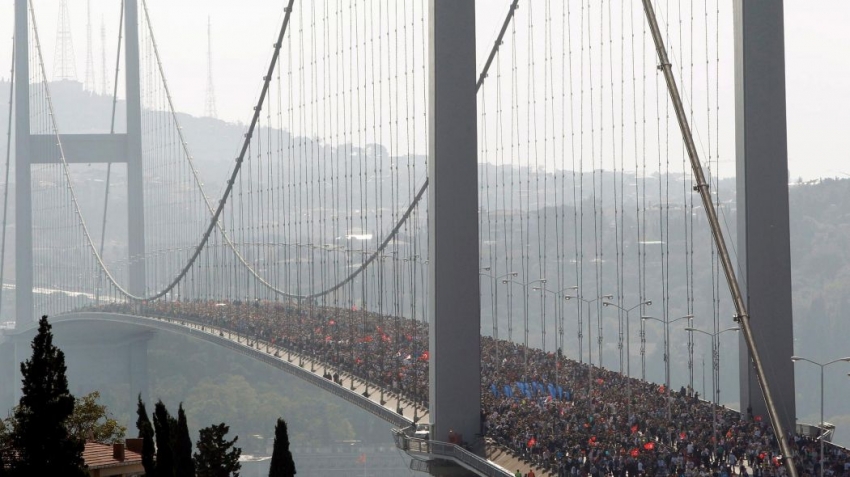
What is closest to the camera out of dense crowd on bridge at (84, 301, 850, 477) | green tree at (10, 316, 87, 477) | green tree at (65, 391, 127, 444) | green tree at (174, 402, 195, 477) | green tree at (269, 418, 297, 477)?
green tree at (10, 316, 87, 477)

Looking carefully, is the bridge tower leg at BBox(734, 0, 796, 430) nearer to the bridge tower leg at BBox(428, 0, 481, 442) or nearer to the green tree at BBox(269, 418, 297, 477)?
the bridge tower leg at BBox(428, 0, 481, 442)

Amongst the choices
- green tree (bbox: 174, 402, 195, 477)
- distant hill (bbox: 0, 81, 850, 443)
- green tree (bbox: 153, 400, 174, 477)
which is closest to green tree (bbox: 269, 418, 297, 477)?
green tree (bbox: 174, 402, 195, 477)

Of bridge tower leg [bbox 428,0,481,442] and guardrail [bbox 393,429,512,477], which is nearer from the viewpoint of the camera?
guardrail [bbox 393,429,512,477]

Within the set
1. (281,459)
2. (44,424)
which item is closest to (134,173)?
(281,459)

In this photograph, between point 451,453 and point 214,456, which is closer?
point 214,456

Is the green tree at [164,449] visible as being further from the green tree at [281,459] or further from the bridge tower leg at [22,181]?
the bridge tower leg at [22,181]

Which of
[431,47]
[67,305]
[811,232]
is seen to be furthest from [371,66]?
[811,232]

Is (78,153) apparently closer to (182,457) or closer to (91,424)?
(91,424)
